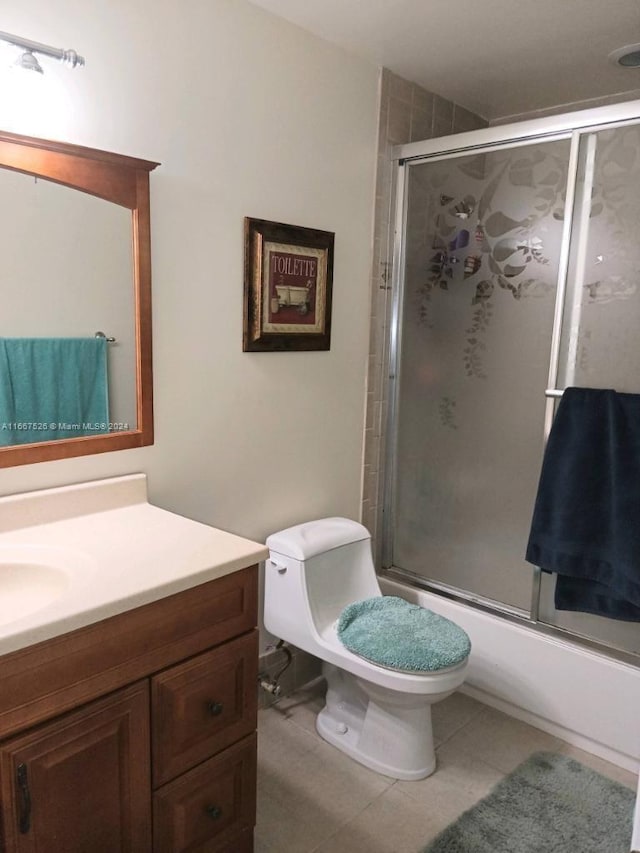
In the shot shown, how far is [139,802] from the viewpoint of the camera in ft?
4.25

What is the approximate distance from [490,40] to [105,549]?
6.39 ft

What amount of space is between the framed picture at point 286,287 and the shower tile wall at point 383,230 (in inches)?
11.2

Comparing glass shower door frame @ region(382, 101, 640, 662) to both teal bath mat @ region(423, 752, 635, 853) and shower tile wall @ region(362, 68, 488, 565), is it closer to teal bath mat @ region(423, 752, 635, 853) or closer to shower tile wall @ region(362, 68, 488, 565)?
shower tile wall @ region(362, 68, 488, 565)

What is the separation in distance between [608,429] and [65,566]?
61.4 inches

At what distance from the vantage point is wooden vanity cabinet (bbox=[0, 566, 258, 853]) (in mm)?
1105

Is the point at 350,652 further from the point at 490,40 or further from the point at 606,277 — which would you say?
the point at 490,40

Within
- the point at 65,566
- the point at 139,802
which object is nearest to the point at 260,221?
the point at 65,566

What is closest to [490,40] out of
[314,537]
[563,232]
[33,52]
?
[563,232]

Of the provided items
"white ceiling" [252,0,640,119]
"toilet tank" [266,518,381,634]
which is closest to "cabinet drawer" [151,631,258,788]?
"toilet tank" [266,518,381,634]

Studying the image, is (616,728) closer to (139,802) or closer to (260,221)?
(139,802)

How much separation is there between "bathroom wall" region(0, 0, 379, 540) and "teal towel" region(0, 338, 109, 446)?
9 cm

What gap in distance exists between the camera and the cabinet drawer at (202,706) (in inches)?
51.9

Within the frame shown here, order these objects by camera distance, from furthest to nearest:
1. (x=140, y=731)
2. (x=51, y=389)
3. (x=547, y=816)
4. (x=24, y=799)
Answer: (x=547, y=816) → (x=51, y=389) → (x=140, y=731) → (x=24, y=799)

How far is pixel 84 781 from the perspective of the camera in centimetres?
119
